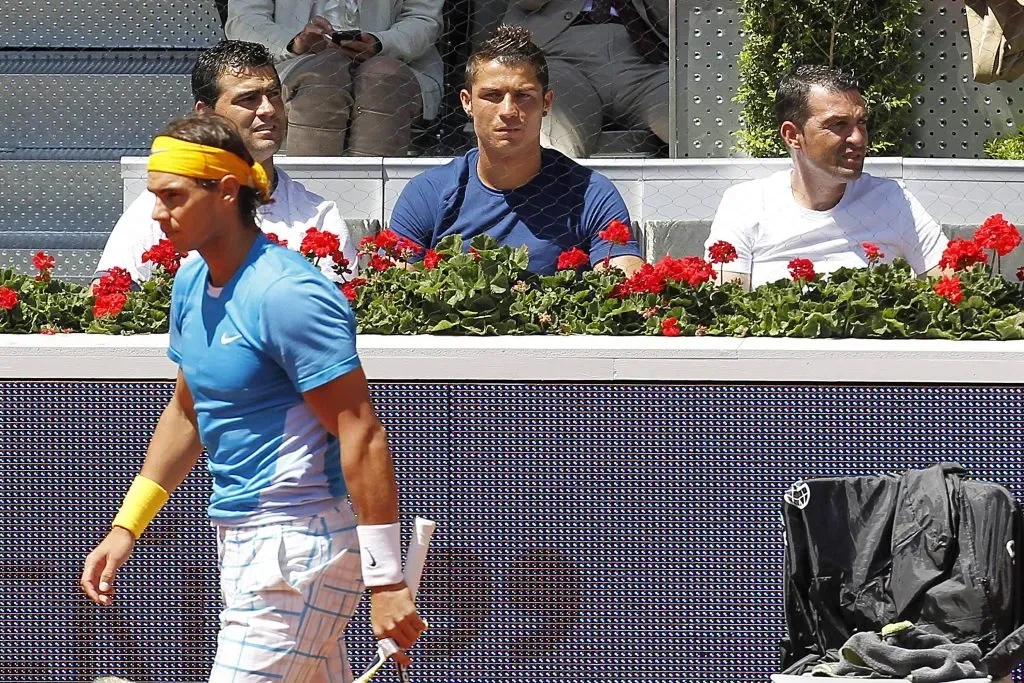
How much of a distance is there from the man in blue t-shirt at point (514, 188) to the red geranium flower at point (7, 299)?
1235 millimetres

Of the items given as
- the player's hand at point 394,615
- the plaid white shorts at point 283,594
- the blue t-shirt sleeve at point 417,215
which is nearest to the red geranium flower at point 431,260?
the blue t-shirt sleeve at point 417,215

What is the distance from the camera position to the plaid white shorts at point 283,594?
2.47 m

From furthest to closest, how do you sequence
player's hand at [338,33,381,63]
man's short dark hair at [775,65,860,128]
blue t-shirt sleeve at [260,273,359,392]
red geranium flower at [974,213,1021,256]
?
player's hand at [338,33,381,63]
man's short dark hair at [775,65,860,128]
red geranium flower at [974,213,1021,256]
blue t-shirt sleeve at [260,273,359,392]

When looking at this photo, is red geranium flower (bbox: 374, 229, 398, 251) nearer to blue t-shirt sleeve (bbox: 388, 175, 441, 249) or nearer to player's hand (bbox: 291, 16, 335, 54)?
blue t-shirt sleeve (bbox: 388, 175, 441, 249)

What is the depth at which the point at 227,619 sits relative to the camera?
2523mm

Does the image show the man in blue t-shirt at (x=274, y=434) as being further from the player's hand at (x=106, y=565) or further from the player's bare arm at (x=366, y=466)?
the player's hand at (x=106, y=565)

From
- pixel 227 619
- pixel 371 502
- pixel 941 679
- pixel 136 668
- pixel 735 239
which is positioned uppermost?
pixel 735 239

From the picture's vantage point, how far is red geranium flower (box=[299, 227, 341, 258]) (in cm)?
388

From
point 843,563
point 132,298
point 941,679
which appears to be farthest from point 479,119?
point 941,679

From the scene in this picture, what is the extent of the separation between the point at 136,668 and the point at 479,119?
190cm

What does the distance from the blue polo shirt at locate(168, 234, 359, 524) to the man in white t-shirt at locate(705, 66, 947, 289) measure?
7.51 ft

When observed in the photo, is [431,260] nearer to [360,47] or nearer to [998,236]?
[998,236]

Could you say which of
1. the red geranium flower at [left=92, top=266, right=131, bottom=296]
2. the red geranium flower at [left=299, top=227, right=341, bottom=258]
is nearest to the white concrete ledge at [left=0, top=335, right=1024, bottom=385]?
the red geranium flower at [left=92, top=266, right=131, bottom=296]

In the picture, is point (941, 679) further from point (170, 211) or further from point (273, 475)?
point (170, 211)
